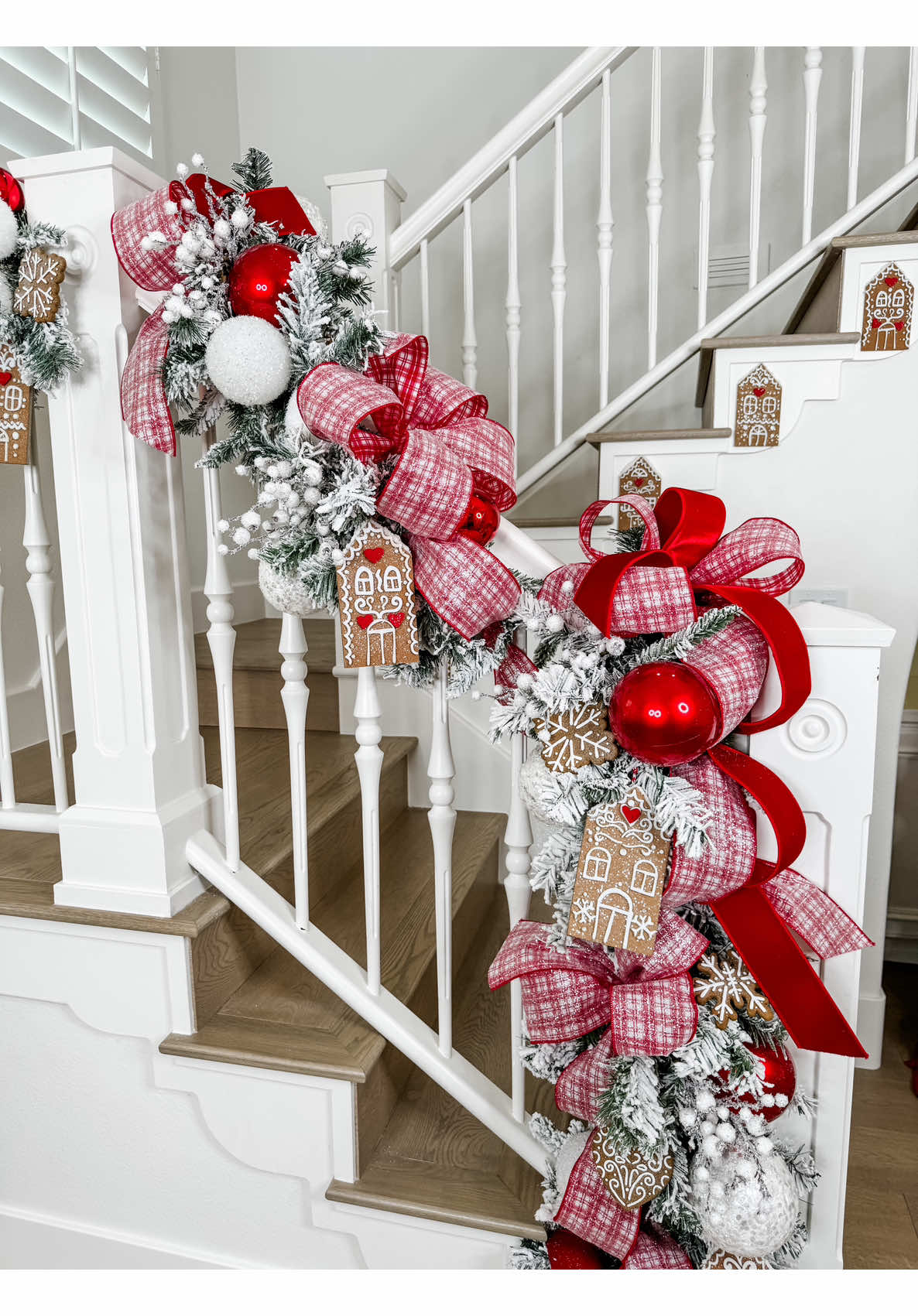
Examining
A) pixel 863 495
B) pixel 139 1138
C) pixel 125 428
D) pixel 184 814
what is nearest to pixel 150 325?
pixel 125 428

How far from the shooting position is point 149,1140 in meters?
1.23

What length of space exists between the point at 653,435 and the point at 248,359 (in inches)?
40.8

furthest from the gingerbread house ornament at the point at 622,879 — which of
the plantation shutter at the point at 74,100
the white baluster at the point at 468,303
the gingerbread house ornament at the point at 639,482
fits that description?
the plantation shutter at the point at 74,100

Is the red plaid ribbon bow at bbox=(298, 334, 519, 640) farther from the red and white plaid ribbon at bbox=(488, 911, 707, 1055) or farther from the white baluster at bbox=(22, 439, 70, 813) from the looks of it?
the white baluster at bbox=(22, 439, 70, 813)

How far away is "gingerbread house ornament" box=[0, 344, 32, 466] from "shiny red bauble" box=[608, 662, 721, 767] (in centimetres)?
89

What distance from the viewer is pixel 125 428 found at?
3.52 feet

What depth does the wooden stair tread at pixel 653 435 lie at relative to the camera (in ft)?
5.43

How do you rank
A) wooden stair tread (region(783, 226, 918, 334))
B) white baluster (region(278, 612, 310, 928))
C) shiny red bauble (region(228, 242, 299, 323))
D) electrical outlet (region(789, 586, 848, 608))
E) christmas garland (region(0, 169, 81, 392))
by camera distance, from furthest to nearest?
electrical outlet (region(789, 586, 848, 608)), wooden stair tread (region(783, 226, 918, 334)), white baluster (region(278, 612, 310, 928)), christmas garland (region(0, 169, 81, 392)), shiny red bauble (region(228, 242, 299, 323))

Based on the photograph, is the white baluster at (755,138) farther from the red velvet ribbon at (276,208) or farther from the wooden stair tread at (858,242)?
the red velvet ribbon at (276,208)

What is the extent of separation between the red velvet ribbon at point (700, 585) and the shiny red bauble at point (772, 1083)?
0.37m

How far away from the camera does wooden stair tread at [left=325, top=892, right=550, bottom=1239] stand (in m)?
1.09

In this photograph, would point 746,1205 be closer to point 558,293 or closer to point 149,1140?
point 149,1140

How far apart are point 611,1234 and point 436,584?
796mm

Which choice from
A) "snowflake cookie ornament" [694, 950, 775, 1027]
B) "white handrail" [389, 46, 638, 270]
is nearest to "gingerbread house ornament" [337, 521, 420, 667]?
"snowflake cookie ornament" [694, 950, 775, 1027]
